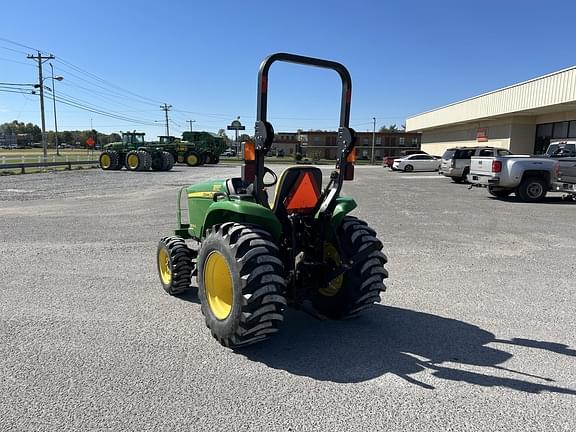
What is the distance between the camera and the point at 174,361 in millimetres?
3699

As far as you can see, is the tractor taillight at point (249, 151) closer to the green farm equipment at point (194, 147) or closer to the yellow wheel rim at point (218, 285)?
the yellow wheel rim at point (218, 285)

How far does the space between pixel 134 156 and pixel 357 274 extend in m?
31.5

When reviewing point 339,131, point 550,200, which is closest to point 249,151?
point 339,131

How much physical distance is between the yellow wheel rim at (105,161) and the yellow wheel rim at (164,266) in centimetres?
3071

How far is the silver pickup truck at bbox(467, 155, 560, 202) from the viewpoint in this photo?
50.2ft

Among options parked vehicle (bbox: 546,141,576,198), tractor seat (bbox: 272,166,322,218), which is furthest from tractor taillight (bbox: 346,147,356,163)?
parked vehicle (bbox: 546,141,576,198)

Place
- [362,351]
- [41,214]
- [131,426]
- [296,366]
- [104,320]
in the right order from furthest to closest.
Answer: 1. [41,214]
2. [104,320]
3. [362,351]
4. [296,366]
5. [131,426]

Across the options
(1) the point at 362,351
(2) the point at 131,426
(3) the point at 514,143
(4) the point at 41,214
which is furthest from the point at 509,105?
(2) the point at 131,426

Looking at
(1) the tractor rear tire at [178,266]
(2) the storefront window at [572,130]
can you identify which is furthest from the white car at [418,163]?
(1) the tractor rear tire at [178,266]

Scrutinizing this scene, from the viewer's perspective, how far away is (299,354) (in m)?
3.89

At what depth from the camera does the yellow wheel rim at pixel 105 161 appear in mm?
33781

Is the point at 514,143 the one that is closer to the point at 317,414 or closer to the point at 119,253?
the point at 119,253

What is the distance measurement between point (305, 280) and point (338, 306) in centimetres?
52

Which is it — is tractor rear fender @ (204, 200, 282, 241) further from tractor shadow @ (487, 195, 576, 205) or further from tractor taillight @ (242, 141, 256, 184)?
tractor shadow @ (487, 195, 576, 205)
